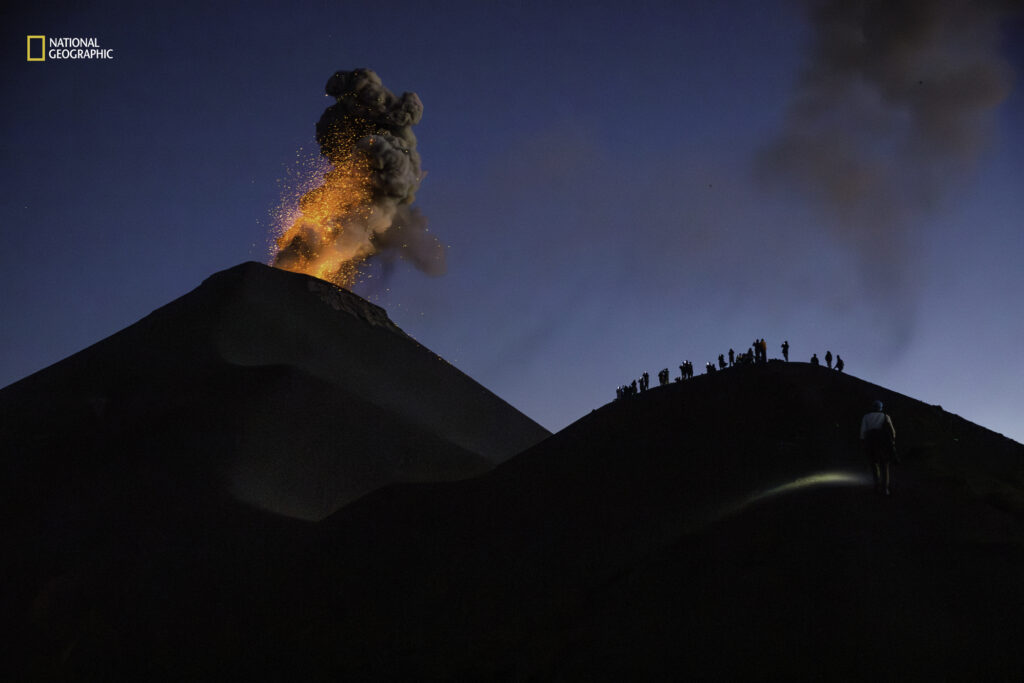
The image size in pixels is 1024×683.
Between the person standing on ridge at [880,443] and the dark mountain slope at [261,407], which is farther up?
the dark mountain slope at [261,407]

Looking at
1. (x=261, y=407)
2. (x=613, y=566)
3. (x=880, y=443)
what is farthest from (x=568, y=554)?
(x=261, y=407)

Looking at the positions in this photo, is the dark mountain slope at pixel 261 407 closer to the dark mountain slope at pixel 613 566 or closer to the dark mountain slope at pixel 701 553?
the dark mountain slope at pixel 613 566

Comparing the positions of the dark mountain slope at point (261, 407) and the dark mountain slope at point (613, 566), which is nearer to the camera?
the dark mountain slope at point (613, 566)

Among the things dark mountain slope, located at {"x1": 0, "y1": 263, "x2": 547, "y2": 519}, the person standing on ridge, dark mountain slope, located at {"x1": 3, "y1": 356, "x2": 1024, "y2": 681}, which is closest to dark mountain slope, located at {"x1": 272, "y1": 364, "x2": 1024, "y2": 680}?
dark mountain slope, located at {"x1": 3, "y1": 356, "x2": 1024, "y2": 681}

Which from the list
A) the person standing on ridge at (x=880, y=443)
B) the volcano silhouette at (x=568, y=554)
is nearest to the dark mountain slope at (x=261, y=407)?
the volcano silhouette at (x=568, y=554)

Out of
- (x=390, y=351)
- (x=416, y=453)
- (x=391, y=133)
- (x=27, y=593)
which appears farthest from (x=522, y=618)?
(x=391, y=133)

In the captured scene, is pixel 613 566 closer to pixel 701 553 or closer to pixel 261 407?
pixel 701 553
